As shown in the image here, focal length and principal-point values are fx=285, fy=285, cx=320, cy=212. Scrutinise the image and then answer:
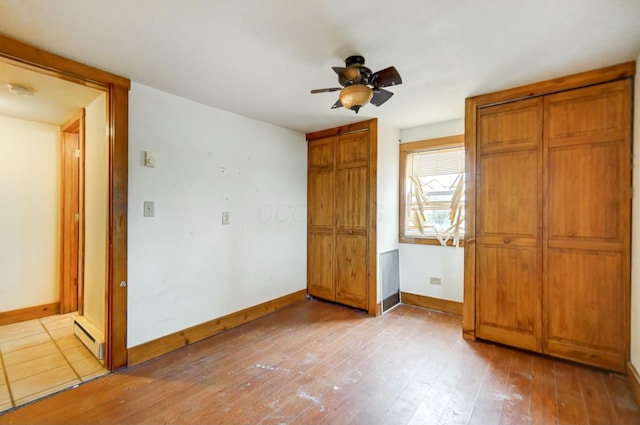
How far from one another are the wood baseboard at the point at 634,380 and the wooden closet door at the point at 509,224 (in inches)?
20.5

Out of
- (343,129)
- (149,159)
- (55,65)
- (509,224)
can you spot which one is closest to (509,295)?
(509,224)

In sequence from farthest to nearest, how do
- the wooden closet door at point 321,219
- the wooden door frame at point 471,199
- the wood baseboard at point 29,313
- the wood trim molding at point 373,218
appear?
1. the wooden closet door at point 321,219
2. the wood trim molding at point 373,218
3. the wood baseboard at point 29,313
4. the wooden door frame at point 471,199

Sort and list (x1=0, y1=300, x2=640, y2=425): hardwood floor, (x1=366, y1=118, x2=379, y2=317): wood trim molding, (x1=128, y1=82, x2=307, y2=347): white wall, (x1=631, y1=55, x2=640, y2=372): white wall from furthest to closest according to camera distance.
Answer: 1. (x1=366, y1=118, x2=379, y2=317): wood trim molding
2. (x1=128, y1=82, x2=307, y2=347): white wall
3. (x1=631, y1=55, x2=640, y2=372): white wall
4. (x1=0, y1=300, x2=640, y2=425): hardwood floor

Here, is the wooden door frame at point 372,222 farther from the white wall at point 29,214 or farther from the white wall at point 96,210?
the white wall at point 29,214

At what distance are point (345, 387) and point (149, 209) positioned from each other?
211 cm

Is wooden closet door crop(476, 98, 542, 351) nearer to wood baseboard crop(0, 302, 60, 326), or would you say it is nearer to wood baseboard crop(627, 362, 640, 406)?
wood baseboard crop(627, 362, 640, 406)

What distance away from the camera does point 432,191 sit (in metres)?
3.59

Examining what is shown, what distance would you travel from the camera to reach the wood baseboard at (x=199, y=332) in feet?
7.71

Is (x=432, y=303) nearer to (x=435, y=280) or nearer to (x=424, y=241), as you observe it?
(x=435, y=280)

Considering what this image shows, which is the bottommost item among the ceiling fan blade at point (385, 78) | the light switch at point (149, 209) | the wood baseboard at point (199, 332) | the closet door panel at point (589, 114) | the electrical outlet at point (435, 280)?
the wood baseboard at point (199, 332)

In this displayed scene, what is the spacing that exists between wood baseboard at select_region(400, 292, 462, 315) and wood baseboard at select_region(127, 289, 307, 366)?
1.55 m

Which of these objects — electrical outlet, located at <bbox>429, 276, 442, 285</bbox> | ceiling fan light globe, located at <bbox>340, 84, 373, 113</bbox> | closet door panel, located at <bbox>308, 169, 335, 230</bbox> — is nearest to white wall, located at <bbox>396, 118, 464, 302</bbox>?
electrical outlet, located at <bbox>429, 276, 442, 285</bbox>

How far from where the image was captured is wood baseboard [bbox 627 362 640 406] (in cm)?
185

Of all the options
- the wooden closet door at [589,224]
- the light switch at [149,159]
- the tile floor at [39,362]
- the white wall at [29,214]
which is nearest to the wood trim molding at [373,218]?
the wooden closet door at [589,224]
